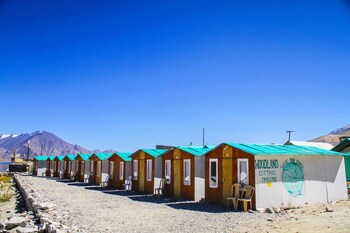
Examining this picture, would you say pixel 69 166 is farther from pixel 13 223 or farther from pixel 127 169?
pixel 13 223

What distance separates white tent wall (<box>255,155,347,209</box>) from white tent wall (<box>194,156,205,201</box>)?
15.6ft

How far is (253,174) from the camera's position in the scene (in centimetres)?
1352

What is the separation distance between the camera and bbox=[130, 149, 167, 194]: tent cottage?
2085 cm

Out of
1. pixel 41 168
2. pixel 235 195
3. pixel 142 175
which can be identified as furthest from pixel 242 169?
pixel 41 168

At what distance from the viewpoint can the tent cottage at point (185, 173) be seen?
17.7 metres

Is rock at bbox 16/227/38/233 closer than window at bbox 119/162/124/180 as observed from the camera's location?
Yes

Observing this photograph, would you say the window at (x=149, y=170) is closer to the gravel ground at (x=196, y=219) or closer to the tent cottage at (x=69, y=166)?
the gravel ground at (x=196, y=219)

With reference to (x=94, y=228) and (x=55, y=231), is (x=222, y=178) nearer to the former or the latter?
(x=94, y=228)

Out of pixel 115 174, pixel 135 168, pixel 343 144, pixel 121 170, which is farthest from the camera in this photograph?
pixel 115 174

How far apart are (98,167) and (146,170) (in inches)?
377

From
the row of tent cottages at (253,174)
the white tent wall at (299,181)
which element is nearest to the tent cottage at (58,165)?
the row of tent cottages at (253,174)

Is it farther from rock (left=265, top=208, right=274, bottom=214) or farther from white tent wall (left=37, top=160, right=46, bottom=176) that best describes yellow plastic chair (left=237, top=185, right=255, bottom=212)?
white tent wall (left=37, top=160, right=46, bottom=176)

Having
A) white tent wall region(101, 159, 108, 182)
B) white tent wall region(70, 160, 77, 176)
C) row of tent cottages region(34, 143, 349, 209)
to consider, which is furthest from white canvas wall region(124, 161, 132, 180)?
white tent wall region(70, 160, 77, 176)

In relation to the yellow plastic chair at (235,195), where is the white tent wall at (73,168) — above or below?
above
